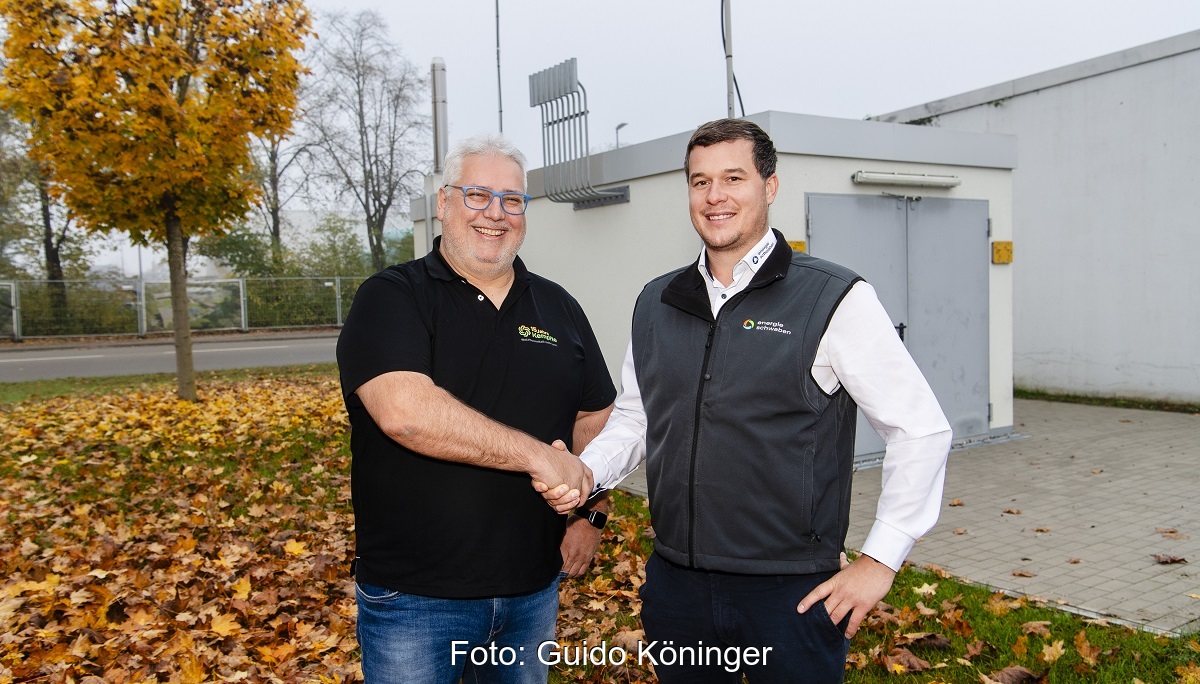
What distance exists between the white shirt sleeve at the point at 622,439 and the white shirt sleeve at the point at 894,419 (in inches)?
26.3

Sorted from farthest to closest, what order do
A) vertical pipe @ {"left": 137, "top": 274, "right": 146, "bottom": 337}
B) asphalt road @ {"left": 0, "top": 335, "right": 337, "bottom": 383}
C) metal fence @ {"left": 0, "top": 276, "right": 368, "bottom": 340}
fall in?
vertical pipe @ {"left": 137, "top": 274, "right": 146, "bottom": 337}, metal fence @ {"left": 0, "top": 276, "right": 368, "bottom": 340}, asphalt road @ {"left": 0, "top": 335, "right": 337, "bottom": 383}

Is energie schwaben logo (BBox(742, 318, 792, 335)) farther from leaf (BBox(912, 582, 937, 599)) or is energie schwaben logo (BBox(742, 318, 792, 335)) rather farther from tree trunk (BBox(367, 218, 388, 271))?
tree trunk (BBox(367, 218, 388, 271))

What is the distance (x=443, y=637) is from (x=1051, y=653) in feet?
9.05

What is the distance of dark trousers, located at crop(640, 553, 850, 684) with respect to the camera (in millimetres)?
2213

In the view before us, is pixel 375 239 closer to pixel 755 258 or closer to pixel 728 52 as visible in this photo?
pixel 728 52

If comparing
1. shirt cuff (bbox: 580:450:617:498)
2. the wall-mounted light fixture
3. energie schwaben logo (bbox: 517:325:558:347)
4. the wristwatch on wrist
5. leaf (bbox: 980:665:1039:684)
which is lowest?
leaf (bbox: 980:665:1039:684)

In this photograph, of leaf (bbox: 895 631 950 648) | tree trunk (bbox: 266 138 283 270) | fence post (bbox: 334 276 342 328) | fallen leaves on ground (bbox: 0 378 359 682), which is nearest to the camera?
fallen leaves on ground (bbox: 0 378 359 682)

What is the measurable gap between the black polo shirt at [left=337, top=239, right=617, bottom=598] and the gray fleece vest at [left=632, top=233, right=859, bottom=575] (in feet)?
1.27

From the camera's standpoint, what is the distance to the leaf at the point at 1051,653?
3824mm

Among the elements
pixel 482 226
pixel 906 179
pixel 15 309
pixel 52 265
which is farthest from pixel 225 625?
pixel 52 265

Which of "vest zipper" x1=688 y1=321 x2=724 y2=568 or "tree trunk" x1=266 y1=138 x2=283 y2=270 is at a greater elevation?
"tree trunk" x1=266 y1=138 x2=283 y2=270

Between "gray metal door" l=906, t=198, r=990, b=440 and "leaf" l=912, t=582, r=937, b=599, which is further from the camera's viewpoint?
"gray metal door" l=906, t=198, r=990, b=440

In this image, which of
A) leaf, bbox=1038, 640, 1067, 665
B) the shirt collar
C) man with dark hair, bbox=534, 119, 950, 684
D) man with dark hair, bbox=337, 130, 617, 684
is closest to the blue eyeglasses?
man with dark hair, bbox=337, 130, 617, 684

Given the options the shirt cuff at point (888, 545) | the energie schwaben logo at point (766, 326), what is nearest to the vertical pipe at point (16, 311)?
the energie schwaben logo at point (766, 326)
